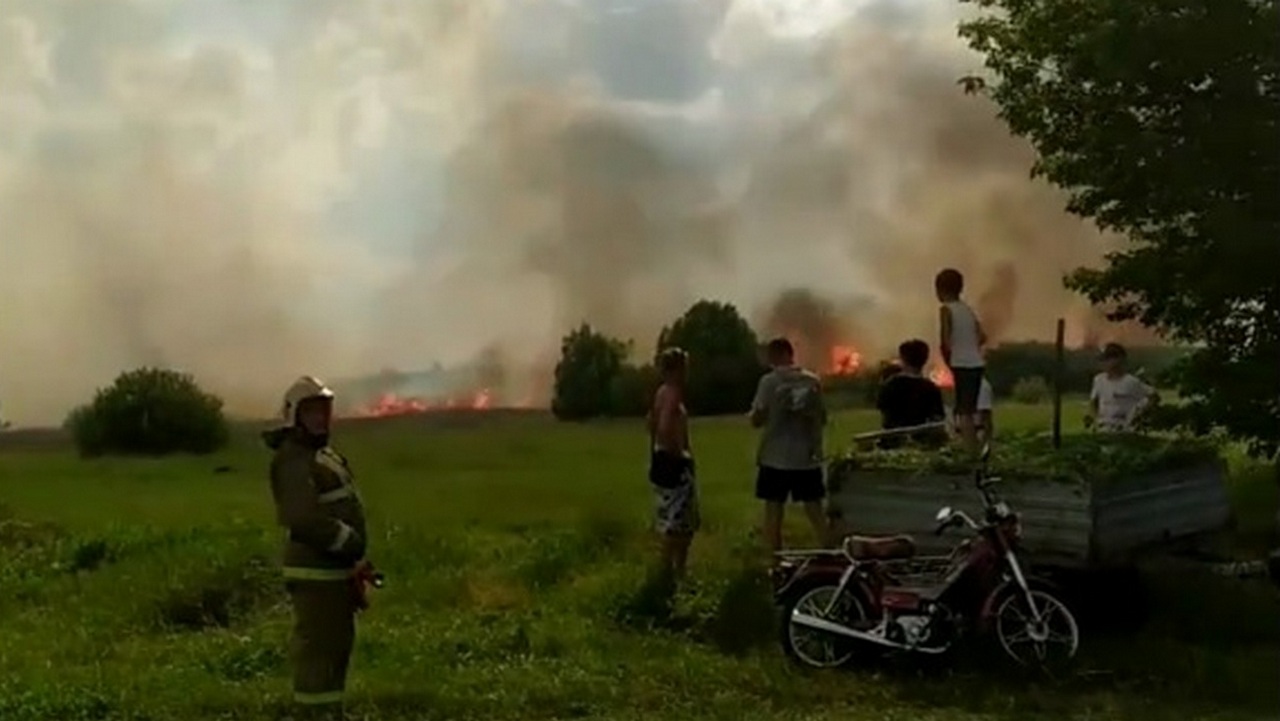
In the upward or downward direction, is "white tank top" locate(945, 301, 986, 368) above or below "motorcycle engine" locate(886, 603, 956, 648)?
above

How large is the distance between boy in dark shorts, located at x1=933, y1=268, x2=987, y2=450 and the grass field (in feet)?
5.78

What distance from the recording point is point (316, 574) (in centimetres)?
769

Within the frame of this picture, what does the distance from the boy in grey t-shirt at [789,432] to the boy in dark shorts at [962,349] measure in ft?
3.17

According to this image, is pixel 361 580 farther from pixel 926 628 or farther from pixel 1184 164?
pixel 1184 164

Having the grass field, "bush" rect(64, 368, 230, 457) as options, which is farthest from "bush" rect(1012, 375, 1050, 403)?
"bush" rect(64, 368, 230, 457)

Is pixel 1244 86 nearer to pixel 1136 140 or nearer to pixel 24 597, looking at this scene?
pixel 1136 140

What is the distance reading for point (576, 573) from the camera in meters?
13.2

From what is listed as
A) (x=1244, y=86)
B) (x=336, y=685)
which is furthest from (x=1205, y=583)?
(x=336, y=685)

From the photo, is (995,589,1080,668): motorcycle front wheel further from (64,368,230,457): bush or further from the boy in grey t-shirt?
(64,368,230,457): bush

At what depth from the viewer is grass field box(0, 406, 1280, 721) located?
29.6ft

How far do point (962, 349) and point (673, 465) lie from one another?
2.23 meters

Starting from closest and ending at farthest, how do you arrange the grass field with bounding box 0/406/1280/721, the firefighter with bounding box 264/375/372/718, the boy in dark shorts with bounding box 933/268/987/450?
the firefighter with bounding box 264/375/372/718, the grass field with bounding box 0/406/1280/721, the boy in dark shorts with bounding box 933/268/987/450

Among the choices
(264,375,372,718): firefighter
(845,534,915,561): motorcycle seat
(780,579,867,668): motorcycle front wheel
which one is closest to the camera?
(264,375,372,718): firefighter

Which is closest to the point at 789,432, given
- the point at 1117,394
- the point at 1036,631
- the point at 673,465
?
the point at 673,465
